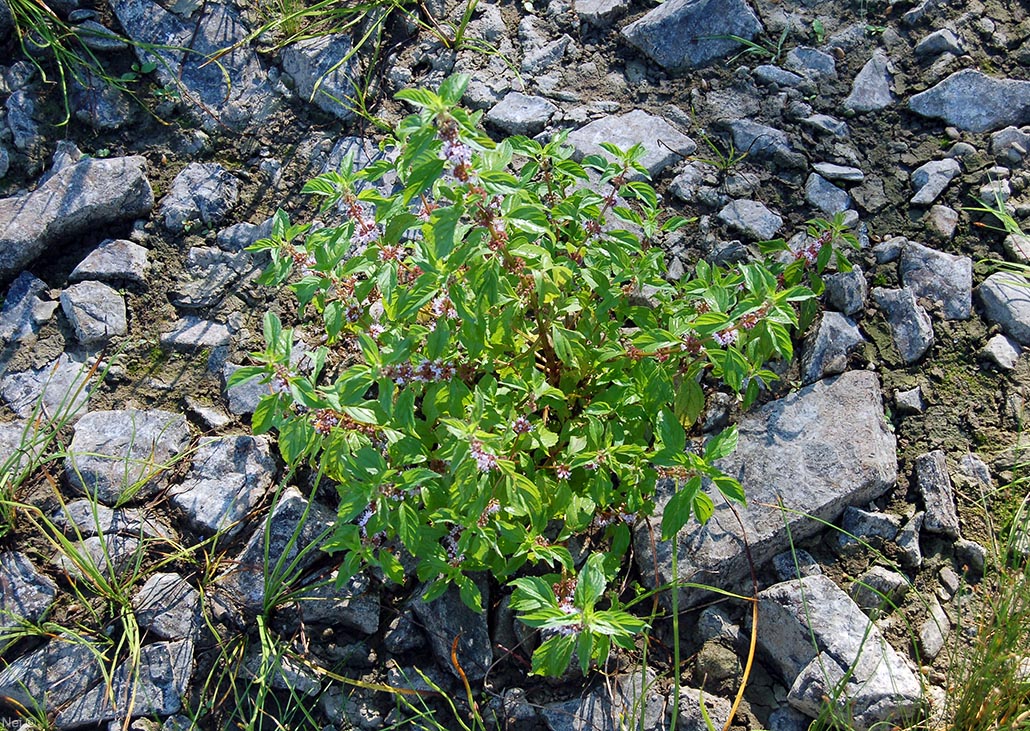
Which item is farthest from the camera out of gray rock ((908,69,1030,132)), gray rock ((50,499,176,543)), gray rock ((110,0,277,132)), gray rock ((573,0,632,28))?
gray rock ((573,0,632,28))

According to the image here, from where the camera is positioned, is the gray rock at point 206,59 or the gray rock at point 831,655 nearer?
the gray rock at point 831,655

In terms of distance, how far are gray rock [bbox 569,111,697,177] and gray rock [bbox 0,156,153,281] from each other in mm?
2091

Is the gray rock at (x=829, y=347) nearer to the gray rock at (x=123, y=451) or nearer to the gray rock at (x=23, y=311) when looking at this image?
the gray rock at (x=123, y=451)

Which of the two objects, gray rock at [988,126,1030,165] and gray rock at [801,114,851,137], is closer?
gray rock at [988,126,1030,165]

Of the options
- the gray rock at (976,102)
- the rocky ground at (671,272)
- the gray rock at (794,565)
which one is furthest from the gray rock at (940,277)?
the gray rock at (794,565)

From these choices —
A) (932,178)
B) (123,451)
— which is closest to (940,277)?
(932,178)

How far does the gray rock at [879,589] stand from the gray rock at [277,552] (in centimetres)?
198

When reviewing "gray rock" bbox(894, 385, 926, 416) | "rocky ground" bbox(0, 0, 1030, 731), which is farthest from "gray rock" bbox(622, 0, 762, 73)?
"gray rock" bbox(894, 385, 926, 416)

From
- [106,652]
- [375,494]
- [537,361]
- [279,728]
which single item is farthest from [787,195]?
[106,652]

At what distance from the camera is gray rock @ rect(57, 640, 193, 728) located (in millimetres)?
3172

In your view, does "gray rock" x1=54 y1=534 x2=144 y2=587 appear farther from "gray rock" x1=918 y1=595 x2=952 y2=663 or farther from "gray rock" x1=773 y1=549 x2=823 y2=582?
"gray rock" x1=918 y1=595 x2=952 y2=663

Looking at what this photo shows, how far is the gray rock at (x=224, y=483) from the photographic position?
3496 mm

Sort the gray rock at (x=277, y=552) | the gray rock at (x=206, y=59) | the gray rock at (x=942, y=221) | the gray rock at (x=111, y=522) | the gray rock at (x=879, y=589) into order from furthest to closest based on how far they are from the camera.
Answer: the gray rock at (x=206, y=59)
the gray rock at (x=942, y=221)
the gray rock at (x=111, y=522)
the gray rock at (x=277, y=552)
the gray rock at (x=879, y=589)

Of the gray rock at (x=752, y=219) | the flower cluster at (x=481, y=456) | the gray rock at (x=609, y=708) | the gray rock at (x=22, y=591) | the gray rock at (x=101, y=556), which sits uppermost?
the flower cluster at (x=481, y=456)
